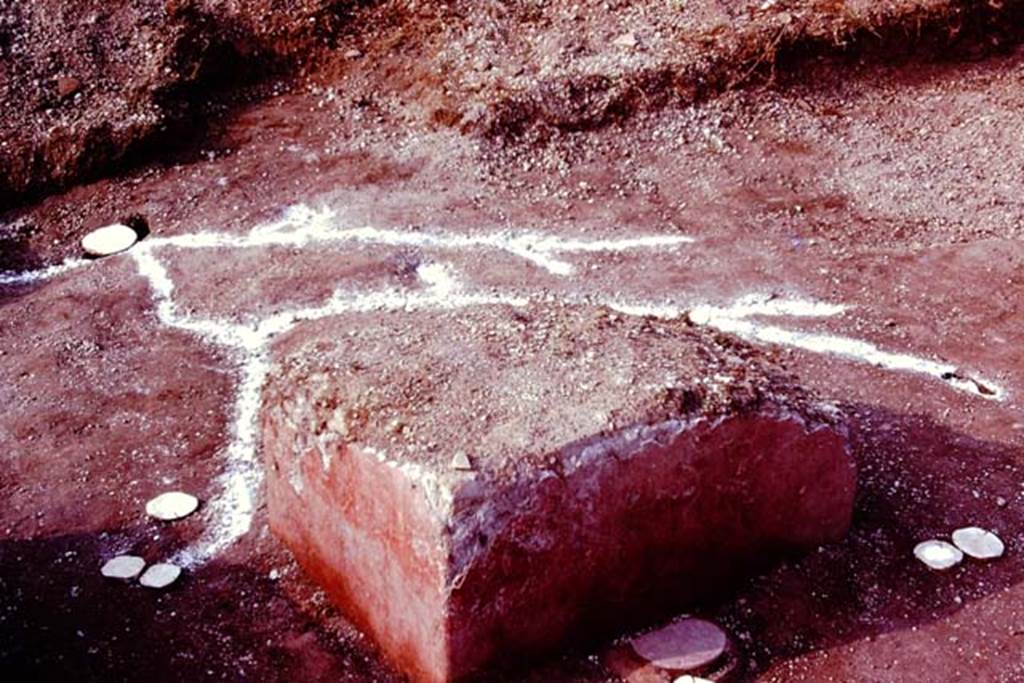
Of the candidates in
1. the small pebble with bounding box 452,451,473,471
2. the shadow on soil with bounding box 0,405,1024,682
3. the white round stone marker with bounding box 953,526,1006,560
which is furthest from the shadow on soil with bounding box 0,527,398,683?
the white round stone marker with bounding box 953,526,1006,560

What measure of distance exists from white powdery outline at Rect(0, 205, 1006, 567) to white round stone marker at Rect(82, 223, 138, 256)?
8 cm

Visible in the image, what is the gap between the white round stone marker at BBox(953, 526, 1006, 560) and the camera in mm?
3467

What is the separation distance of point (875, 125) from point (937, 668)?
11.9ft

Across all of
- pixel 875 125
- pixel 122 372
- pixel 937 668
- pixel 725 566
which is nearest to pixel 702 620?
pixel 725 566

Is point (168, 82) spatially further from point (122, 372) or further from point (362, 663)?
point (362, 663)

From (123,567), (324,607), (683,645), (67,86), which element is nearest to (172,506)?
(123,567)

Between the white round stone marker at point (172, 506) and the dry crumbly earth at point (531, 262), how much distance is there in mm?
50

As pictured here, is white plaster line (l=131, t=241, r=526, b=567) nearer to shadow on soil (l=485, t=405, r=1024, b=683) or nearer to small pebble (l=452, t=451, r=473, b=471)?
small pebble (l=452, t=451, r=473, b=471)

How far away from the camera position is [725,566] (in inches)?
128

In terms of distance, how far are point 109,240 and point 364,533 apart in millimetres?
2927

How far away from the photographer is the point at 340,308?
189 inches

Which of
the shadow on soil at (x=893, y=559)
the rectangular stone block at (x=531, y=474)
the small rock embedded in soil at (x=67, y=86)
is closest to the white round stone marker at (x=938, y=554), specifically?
the shadow on soil at (x=893, y=559)

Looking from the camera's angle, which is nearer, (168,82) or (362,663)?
(362,663)

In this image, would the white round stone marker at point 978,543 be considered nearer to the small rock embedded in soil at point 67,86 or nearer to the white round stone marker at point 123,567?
the white round stone marker at point 123,567
